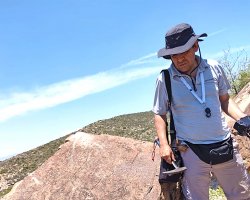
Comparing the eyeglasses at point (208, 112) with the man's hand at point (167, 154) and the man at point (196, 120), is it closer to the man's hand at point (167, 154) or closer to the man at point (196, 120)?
the man at point (196, 120)

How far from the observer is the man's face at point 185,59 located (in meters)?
4.33

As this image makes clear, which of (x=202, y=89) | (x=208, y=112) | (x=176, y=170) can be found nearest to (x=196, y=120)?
(x=208, y=112)

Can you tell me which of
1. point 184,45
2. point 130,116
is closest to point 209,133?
point 184,45

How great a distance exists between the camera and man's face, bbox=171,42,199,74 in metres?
4.33

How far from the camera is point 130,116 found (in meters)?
75.7

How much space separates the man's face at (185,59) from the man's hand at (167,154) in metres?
0.75

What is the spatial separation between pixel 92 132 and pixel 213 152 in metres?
57.6

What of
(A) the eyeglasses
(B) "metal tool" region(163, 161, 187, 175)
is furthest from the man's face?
(B) "metal tool" region(163, 161, 187, 175)

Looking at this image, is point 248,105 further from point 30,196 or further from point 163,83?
point 163,83

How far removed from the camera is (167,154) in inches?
167

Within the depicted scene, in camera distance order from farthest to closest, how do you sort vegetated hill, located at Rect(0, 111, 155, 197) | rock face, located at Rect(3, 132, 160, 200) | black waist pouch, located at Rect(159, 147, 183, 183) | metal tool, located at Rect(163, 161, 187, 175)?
vegetated hill, located at Rect(0, 111, 155, 197) < rock face, located at Rect(3, 132, 160, 200) < black waist pouch, located at Rect(159, 147, 183, 183) < metal tool, located at Rect(163, 161, 187, 175)

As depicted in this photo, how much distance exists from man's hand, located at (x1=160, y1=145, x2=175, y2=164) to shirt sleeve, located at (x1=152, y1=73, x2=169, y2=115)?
37 cm

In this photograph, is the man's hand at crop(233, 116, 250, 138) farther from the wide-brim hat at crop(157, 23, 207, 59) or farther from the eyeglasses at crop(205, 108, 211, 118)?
the wide-brim hat at crop(157, 23, 207, 59)

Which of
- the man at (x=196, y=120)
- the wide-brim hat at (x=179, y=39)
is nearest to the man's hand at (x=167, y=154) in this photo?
the man at (x=196, y=120)
